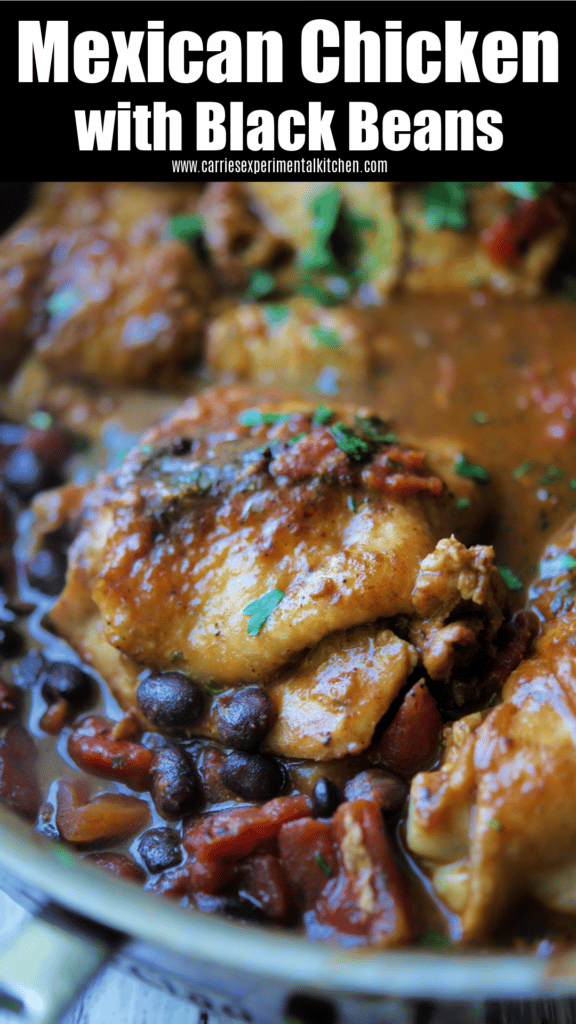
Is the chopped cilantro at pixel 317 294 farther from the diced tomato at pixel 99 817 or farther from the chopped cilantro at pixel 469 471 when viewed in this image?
the diced tomato at pixel 99 817

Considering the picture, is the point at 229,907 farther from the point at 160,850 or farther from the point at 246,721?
the point at 246,721

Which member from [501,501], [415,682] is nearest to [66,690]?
[415,682]

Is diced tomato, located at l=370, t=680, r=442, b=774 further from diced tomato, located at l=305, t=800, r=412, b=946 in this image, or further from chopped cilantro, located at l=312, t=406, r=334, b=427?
chopped cilantro, located at l=312, t=406, r=334, b=427

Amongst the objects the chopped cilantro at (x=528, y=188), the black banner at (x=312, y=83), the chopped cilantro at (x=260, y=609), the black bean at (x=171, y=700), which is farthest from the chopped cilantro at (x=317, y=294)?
the black bean at (x=171, y=700)

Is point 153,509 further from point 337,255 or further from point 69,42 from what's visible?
point 69,42

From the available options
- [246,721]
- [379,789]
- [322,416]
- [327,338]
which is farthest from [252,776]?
[327,338]

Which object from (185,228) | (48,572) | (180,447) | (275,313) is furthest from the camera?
(185,228)
